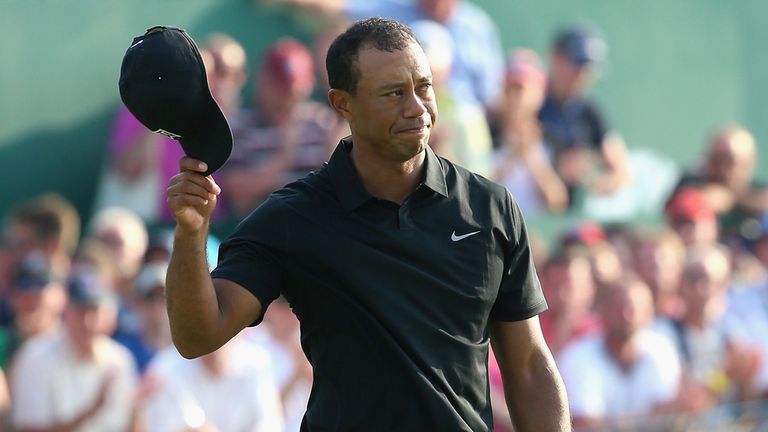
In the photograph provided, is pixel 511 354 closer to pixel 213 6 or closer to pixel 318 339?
pixel 318 339

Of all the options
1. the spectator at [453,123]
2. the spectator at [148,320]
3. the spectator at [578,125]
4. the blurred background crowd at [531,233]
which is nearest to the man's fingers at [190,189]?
the blurred background crowd at [531,233]

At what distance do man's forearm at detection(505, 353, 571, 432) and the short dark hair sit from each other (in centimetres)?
86

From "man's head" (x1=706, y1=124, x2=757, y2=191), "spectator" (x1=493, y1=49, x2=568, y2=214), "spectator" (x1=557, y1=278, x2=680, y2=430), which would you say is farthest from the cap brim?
"man's head" (x1=706, y1=124, x2=757, y2=191)

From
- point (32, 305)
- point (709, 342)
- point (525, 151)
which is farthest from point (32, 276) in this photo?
point (709, 342)

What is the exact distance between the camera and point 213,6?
846 centimetres

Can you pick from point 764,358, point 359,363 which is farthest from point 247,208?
point 359,363

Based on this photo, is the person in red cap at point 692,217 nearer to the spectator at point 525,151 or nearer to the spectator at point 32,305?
the spectator at point 525,151

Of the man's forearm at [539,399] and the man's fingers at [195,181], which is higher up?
the man's fingers at [195,181]

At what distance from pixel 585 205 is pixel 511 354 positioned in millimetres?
6352

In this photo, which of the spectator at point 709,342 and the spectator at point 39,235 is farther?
the spectator at point 709,342

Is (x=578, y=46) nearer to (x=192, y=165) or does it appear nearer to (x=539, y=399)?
(x=539, y=399)

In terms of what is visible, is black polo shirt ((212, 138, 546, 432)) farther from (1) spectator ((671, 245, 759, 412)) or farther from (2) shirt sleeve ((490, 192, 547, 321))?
(1) spectator ((671, 245, 759, 412))

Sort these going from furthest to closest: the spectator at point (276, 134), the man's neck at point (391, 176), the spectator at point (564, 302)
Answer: the spectator at point (564, 302), the spectator at point (276, 134), the man's neck at point (391, 176)

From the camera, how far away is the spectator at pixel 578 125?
9.55m
